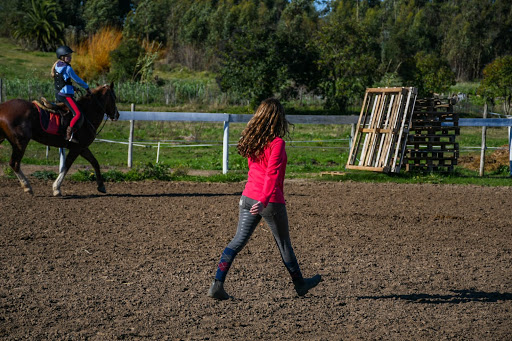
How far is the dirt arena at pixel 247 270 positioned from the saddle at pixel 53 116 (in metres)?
1.23

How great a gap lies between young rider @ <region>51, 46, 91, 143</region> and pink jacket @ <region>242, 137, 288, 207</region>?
5.98 metres

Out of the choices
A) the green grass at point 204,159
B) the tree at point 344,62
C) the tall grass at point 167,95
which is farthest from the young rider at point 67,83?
the tree at point 344,62

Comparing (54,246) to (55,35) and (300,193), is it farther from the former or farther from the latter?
(55,35)

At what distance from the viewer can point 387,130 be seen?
1430cm

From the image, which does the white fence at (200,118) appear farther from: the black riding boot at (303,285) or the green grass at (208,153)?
the black riding boot at (303,285)

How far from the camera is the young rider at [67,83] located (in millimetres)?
9797

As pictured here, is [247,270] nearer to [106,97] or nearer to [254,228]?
[254,228]

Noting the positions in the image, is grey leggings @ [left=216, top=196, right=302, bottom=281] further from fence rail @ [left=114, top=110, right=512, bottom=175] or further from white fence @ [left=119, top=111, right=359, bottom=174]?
white fence @ [left=119, top=111, right=359, bottom=174]

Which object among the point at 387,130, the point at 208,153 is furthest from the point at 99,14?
the point at 387,130

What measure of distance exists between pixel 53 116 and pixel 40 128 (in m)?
0.30

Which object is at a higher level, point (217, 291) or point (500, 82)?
point (500, 82)

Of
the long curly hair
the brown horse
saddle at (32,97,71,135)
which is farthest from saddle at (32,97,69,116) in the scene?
the long curly hair

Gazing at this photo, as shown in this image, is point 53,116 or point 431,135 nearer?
point 53,116

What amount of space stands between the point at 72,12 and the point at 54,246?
6654cm
